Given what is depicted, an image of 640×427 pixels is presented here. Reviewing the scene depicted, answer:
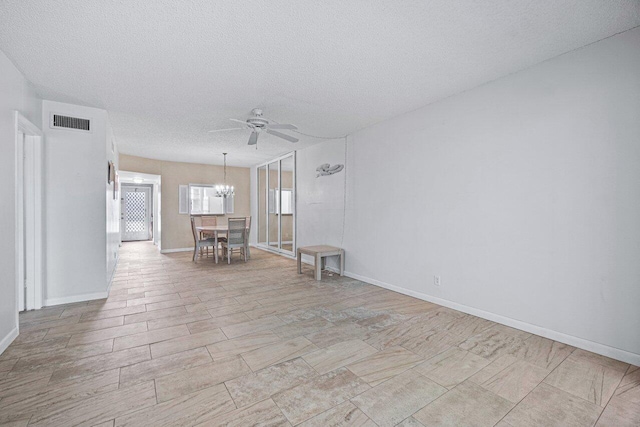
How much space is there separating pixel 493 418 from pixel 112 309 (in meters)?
3.84

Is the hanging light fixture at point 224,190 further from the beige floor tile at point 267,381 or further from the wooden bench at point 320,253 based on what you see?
the beige floor tile at point 267,381

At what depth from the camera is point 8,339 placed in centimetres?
248

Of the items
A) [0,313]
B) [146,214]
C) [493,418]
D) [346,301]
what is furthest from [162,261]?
[493,418]

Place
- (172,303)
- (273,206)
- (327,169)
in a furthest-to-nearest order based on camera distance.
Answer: (273,206)
(327,169)
(172,303)

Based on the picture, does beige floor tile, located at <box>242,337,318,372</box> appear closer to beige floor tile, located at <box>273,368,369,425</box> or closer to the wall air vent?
beige floor tile, located at <box>273,368,369,425</box>

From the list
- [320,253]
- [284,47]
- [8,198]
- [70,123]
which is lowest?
[320,253]

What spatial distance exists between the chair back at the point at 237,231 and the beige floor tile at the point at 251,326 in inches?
140

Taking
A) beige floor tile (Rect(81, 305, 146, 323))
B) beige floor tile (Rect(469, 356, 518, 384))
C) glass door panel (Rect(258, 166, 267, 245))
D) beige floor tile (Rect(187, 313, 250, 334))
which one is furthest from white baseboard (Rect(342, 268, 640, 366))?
glass door panel (Rect(258, 166, 267, 245))

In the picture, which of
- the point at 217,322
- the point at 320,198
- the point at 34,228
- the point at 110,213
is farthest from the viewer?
the point at 320,198

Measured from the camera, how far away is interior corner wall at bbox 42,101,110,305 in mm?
3551

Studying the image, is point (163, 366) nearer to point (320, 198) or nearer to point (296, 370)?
point (296, 370)

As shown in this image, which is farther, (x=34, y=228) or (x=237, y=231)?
(x=237, y=231)

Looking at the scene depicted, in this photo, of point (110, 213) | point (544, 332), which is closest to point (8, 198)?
point (110, 213)

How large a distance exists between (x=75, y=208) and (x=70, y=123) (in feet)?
3.52
